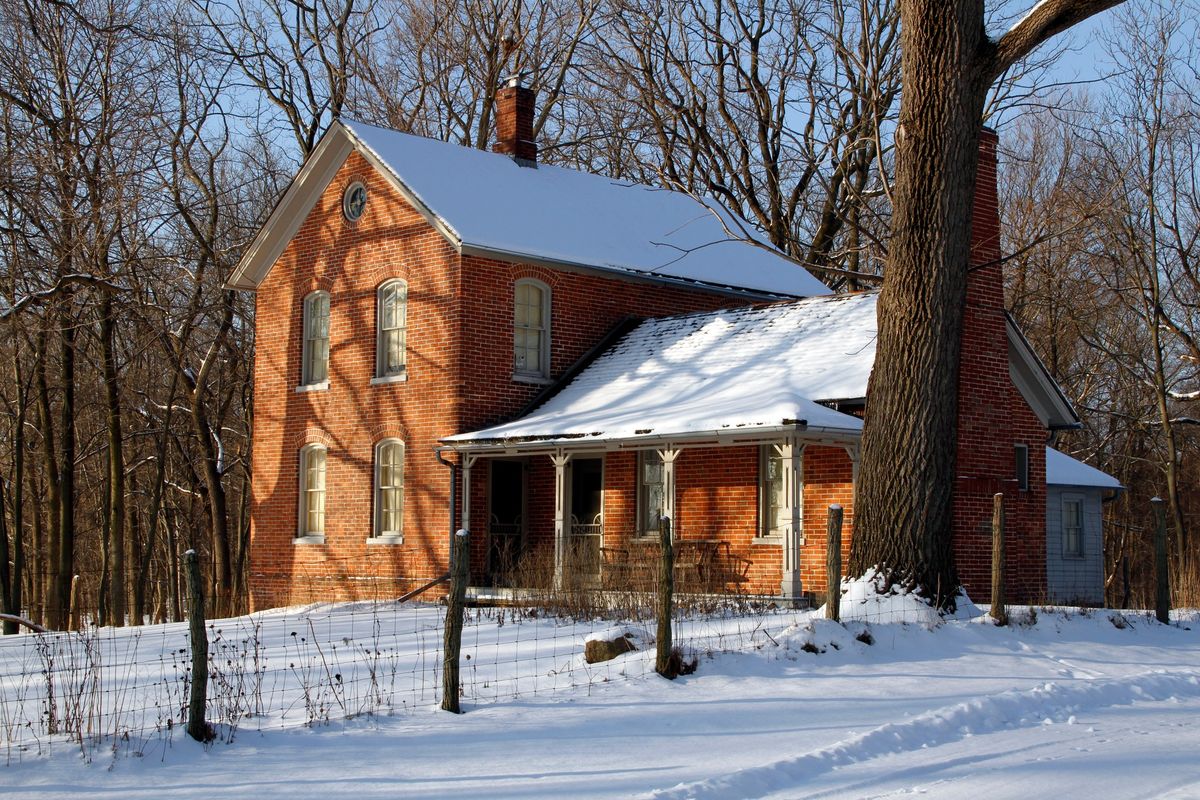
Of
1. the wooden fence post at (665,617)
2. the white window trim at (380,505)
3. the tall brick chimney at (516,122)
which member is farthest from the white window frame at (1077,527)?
the wooden fence post at (665,617)

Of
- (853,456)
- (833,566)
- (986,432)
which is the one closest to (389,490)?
(853,456)

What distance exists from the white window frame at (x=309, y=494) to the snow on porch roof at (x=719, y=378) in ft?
13.4

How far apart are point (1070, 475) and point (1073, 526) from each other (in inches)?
35.1

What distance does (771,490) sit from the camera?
67.8 feet

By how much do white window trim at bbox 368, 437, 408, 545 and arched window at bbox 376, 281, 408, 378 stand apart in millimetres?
1193

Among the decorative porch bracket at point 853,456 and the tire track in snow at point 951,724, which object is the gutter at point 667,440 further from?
the tire track in snow at point 951,724

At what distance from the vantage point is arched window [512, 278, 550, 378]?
24281 millimetres

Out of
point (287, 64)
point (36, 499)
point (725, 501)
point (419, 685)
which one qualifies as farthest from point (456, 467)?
point (36, 499)

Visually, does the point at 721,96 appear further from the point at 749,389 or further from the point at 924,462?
the point at 924,462

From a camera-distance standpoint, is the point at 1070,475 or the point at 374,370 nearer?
the point at 374,370

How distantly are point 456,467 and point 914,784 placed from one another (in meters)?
15.1

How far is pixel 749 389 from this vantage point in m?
20.5

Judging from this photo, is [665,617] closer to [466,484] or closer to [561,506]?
[561,506]

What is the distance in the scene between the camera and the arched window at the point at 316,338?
26016mm
